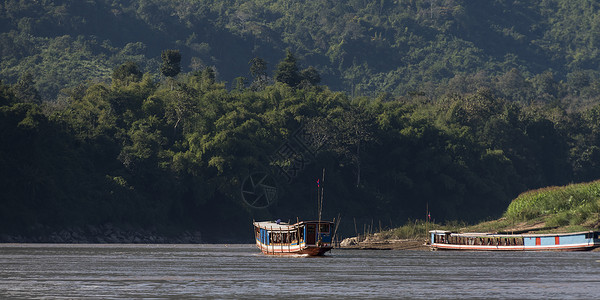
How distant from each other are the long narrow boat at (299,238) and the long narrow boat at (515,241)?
15.9 m

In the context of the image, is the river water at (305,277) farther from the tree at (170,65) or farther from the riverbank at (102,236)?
the tree at (170,65)

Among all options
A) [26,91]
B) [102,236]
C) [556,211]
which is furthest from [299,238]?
[26,91]

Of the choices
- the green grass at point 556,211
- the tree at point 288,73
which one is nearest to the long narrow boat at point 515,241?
the green grass at point 556,211

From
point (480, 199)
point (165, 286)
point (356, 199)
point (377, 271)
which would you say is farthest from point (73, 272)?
point (480, 199)

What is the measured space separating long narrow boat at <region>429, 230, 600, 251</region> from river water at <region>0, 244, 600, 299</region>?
1.15 m

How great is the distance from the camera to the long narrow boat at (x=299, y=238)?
289ft

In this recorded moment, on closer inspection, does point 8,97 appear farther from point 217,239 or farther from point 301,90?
point 301,90

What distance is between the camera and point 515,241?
3748 inches

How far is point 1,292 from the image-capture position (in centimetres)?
5172

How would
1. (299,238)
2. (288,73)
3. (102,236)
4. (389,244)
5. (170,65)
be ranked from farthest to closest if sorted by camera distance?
(288,73) < (170,65) < (102,236) < (389,244) < (299,238)

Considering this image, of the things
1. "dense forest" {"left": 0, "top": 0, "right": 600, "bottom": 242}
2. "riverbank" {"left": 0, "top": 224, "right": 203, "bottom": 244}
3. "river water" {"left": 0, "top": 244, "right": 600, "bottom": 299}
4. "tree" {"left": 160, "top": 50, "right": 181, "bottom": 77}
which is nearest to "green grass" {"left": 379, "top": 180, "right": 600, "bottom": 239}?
"river water" {"left": 0, "top": 244, "right": 600, "bottom": 299}

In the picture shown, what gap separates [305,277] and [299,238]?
1011 inches

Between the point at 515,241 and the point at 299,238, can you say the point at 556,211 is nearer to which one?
the point at 515,241

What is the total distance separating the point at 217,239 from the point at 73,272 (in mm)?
91011
